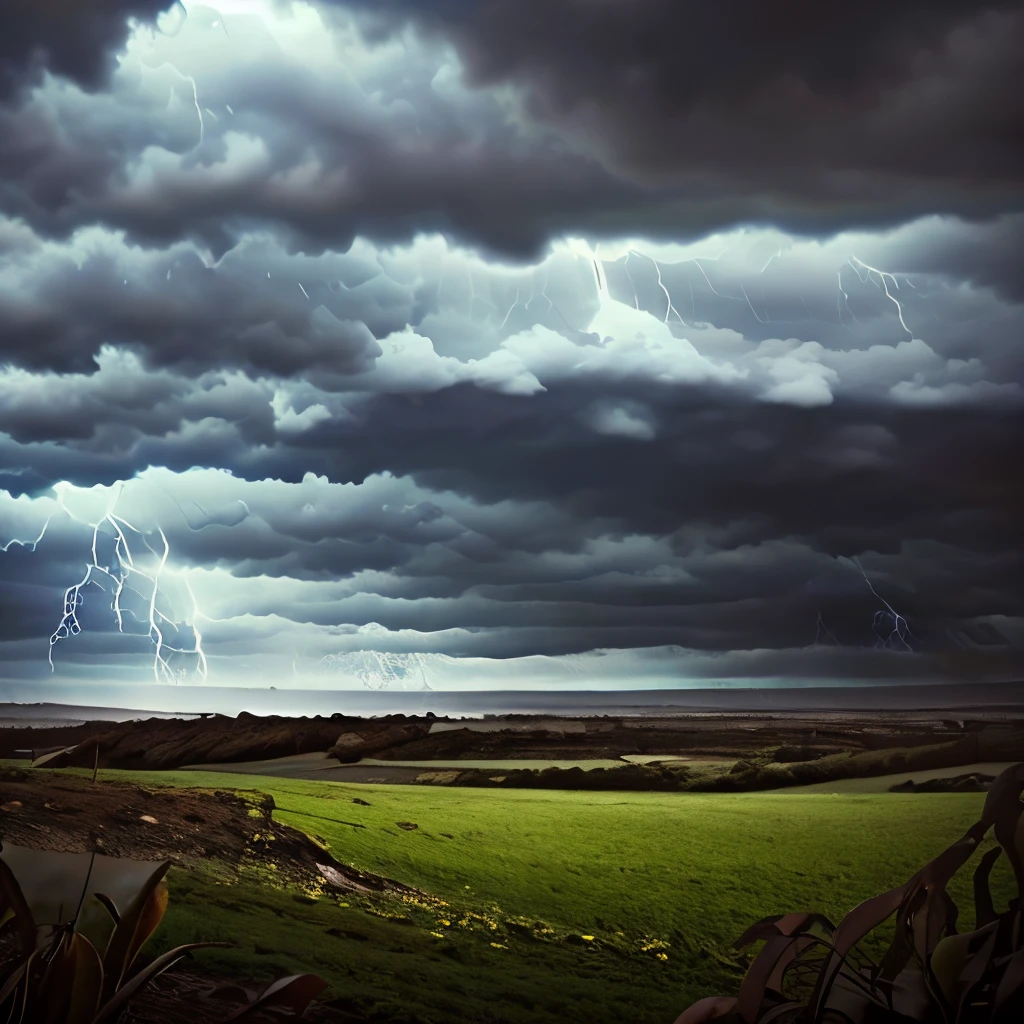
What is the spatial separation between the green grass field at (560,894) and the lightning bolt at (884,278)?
63.4 inches

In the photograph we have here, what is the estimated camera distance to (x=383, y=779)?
3.39 m

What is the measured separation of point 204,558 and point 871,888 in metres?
2.73

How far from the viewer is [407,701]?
3.79 m

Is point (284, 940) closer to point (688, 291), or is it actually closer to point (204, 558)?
point (204, 558)

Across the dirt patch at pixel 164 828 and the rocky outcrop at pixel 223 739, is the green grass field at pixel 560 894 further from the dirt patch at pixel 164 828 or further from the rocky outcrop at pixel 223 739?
the rocky outcrop at pixel 223 739

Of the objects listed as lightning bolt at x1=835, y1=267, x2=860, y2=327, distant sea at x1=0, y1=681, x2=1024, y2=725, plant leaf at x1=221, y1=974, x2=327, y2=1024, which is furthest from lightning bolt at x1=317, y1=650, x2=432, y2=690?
lightning bolt at x1=835, y1=267, x2=860, y2=327

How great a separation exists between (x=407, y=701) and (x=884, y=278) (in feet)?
8.00

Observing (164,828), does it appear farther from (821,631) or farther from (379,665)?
(821,631)

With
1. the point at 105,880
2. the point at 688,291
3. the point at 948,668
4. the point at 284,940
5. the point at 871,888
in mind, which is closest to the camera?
the point at 105,880

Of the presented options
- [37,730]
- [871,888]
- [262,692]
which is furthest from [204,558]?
[871,888]

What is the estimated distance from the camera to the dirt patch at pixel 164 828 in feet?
9.04

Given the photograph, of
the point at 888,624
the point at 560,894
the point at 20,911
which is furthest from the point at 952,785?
the point at 20,911

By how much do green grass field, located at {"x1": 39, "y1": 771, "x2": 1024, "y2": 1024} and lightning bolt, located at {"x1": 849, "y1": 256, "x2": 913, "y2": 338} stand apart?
161cm

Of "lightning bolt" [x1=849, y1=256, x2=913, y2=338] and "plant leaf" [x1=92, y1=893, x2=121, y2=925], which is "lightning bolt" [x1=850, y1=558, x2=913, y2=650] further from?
"plant leaf" [x1=92, y1=893, x2=121, y2=925]
